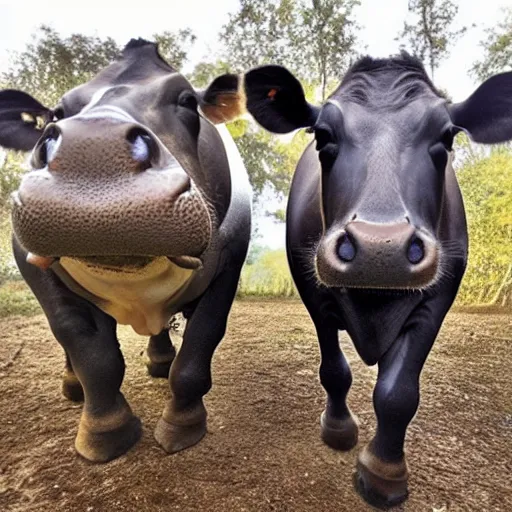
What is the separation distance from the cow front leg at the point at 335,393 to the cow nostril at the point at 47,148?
1893 mm

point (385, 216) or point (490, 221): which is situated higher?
point (385, 216)

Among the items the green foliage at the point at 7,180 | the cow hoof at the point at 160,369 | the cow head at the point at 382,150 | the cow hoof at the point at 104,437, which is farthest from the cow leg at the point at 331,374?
the green foliage at the point at 7,180

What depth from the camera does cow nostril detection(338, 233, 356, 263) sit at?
2107 mm

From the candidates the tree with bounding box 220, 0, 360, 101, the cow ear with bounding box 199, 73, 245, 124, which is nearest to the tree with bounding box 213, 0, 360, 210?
the tree with bounding box 220, 0, 360, 101

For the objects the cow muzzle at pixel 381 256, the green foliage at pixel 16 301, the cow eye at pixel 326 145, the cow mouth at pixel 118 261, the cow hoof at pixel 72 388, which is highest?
the cow eye at pixel 326 145

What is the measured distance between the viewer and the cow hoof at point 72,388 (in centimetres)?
398

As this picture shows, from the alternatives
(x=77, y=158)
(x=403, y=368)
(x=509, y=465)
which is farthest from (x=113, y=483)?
(x=509, y=465)

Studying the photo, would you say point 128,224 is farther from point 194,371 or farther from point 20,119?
point 20,119

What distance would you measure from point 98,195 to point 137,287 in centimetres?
117

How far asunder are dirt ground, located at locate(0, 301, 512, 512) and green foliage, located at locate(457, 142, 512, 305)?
9.76 ft

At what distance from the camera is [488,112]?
271cm

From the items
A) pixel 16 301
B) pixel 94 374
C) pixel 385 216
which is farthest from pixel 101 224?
pixel 16 301

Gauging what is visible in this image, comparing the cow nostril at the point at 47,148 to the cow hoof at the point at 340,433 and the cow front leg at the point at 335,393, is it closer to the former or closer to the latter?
the cow front leg at the point at 335,393

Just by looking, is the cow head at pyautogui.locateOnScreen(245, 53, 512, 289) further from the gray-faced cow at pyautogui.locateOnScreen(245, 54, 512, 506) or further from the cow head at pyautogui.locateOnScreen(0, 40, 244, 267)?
the cow head at pyautogui.locateOnScreen(0, 40, 244, 267)
